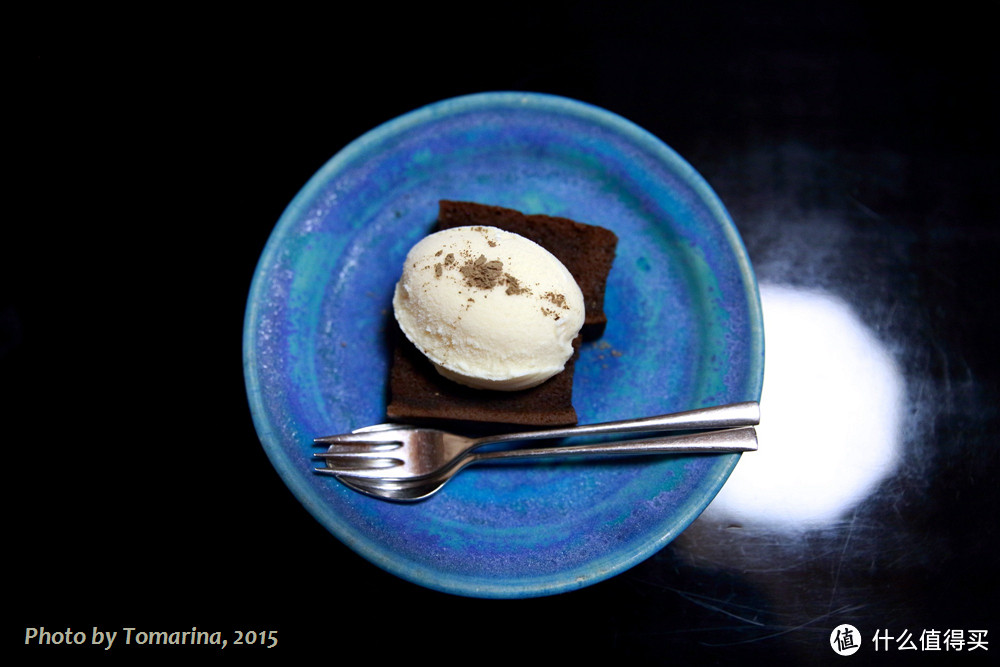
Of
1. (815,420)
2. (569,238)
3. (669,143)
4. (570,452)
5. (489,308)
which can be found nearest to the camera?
(489,308)

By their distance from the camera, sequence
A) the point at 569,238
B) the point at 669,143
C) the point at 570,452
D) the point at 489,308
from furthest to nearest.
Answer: the point at 669,143 → the point at 569,238 → the point at 570,452 → the point at 489,308

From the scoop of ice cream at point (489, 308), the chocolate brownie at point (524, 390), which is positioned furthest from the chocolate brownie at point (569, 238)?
the scoop of ice cream at point (489, 308)

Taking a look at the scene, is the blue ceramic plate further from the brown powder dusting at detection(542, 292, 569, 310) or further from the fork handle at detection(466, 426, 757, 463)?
the brown powder dusting at detection(542, 292, 569, 310)

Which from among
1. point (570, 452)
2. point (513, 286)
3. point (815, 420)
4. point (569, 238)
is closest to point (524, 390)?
point (570, 452)

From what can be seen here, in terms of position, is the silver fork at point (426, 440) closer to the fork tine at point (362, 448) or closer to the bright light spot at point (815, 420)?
the fork tine at point (362, 448)

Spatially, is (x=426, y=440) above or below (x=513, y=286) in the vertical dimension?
below

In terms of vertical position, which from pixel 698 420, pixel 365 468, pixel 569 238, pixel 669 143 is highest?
pixel 669 143

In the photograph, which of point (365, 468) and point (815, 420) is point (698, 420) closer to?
point (815, 420)

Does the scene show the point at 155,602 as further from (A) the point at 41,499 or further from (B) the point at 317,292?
(B) the point at 317,292
